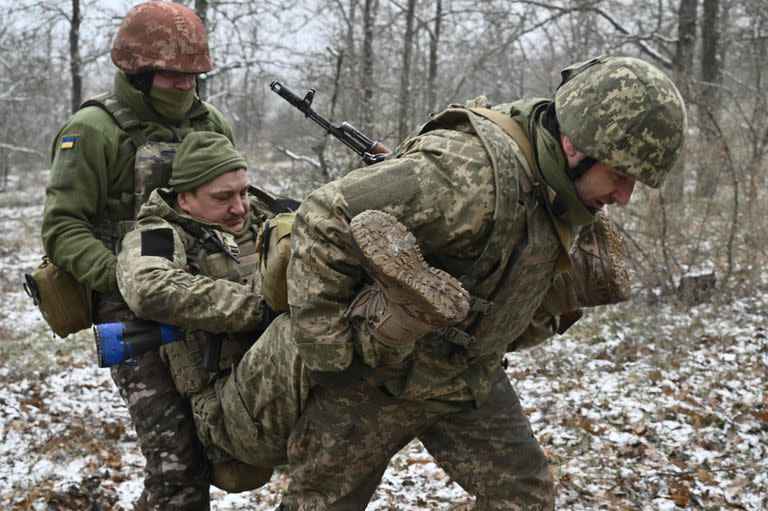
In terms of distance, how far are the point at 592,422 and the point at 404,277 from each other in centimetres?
439

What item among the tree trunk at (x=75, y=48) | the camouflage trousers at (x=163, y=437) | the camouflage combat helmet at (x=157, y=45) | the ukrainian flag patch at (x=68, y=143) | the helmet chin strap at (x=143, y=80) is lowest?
the camouflage trousers at (x=163, y=437)

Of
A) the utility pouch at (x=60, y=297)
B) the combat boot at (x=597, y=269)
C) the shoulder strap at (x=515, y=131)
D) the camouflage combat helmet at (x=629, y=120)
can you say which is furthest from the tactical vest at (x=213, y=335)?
the camouflage combat helmet at (x=629, y=120)

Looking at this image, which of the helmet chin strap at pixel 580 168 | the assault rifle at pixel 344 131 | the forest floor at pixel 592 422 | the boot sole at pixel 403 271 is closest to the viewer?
the boot sole at pixel 403 271

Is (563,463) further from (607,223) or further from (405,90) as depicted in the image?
(405,90)

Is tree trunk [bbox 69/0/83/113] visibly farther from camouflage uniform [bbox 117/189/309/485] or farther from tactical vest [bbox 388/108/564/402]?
tactical vest [bbox 388/108/564/402]

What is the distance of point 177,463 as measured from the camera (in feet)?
10.9

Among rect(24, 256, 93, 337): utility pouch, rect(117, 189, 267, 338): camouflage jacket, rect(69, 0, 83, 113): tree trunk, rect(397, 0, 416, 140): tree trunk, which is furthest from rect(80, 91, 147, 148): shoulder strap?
rect(69, 0, 83, 113): tree trunk

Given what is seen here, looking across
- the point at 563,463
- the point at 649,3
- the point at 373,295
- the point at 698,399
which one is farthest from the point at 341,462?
the point at 649,3

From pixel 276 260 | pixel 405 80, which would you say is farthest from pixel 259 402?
pixel 405 80

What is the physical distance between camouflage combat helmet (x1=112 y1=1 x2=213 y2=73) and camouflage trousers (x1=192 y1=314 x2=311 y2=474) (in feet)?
4.97

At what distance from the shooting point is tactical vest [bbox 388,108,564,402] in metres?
2.44

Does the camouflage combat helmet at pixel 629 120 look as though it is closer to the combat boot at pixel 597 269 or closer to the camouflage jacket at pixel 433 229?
the camouflage jacket at pixel 433 229

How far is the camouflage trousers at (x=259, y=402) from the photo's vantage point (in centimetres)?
283

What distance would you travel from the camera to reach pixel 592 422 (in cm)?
598
